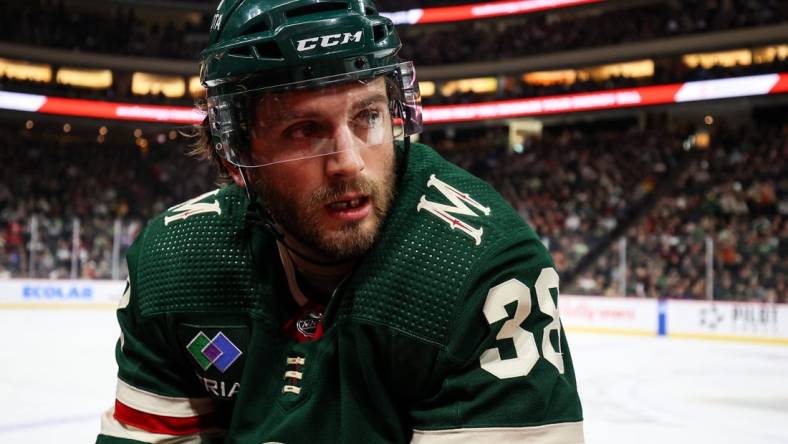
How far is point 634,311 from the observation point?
10.4m

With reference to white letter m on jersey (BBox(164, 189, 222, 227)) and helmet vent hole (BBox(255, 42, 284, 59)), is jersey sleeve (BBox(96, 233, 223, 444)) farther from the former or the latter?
helmet vent hole (BBox(255, 42, 284, 59))

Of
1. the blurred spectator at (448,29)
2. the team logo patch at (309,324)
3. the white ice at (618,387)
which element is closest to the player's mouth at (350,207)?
the team logo patch at (309,324)

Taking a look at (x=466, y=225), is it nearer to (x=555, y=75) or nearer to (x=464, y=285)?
(x=464, y=285)

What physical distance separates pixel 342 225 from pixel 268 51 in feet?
1.20

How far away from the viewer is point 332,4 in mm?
1402

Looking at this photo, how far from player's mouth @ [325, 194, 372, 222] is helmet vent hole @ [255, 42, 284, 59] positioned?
0.97ft

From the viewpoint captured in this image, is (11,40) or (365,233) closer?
(365,233)

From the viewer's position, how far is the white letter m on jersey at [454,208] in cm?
134

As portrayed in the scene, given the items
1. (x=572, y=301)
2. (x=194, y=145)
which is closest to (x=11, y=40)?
(x=572, y=301)

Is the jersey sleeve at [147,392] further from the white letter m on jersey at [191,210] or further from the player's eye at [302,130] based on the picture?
the player's eye at [302,130]

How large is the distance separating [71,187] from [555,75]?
44.4ft

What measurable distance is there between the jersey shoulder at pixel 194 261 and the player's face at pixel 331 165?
0.14 m

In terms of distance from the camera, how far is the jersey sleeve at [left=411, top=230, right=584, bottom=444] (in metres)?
1.22

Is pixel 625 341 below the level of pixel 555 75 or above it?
below
